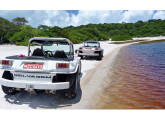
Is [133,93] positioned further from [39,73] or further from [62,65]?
[39,73]

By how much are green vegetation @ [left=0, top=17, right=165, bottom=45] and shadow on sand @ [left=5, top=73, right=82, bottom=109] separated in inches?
911

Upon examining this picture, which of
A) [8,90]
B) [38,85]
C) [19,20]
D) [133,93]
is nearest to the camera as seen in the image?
[38,85]

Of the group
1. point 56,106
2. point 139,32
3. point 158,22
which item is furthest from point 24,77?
point 158,22

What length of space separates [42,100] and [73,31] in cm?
4432

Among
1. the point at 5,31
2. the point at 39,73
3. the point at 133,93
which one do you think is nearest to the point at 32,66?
the point at 39,73

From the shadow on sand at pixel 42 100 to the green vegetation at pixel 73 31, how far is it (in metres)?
23.1

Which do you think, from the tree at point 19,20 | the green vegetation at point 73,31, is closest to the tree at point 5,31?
the green vegetation at point 73,31

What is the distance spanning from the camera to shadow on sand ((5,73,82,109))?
443 cm

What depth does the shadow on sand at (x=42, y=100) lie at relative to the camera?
4.43 m

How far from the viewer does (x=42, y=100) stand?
4727 mm

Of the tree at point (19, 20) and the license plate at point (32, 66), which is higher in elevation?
the tree at point (19, 20)

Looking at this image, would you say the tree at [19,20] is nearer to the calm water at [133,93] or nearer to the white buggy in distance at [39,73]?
the calm water at [133,93]
